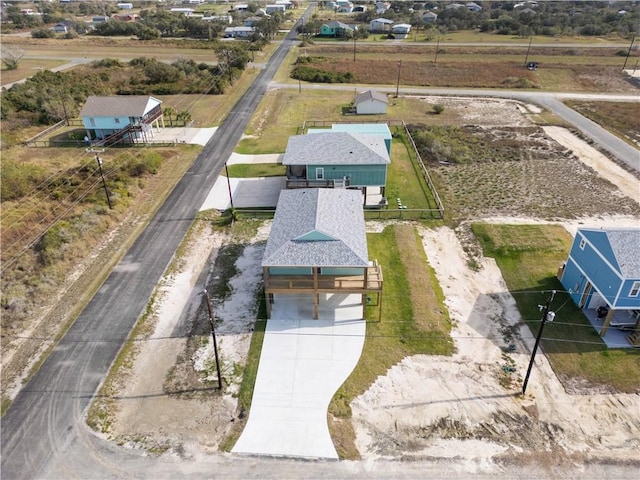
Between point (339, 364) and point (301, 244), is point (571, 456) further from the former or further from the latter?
point (301, 244)

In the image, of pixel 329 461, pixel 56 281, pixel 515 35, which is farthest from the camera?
pixel 515 35

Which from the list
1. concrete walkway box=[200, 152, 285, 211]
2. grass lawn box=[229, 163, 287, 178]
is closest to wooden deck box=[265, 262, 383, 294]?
concrete walkway box=[200, 152, 285, 211]

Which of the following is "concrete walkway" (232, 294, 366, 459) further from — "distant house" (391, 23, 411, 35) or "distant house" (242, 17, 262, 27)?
"distant house" (242, 17, 262, 27)

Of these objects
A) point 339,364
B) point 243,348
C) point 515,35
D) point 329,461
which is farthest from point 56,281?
point 515,35

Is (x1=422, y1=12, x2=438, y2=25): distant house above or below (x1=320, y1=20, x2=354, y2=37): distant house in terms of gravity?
above

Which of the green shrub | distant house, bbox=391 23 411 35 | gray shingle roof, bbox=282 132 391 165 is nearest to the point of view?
gray shingle roof, bbox=282 132 391 165

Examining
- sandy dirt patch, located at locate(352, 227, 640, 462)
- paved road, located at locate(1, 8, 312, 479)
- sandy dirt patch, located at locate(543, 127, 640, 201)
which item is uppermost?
sandy dirt patch, located at locate(543, 127, 640, 201)
